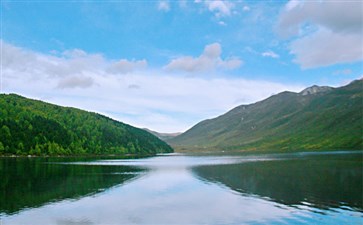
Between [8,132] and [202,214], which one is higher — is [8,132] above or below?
above

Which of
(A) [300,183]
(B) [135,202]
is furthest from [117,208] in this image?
(A) [300,183]

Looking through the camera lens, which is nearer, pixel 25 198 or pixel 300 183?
pixel 25 198

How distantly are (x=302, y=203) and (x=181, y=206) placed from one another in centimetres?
1656

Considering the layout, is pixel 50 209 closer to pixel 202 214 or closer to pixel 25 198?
pixel 25 198

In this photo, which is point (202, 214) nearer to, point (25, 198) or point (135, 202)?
point (135, 202)

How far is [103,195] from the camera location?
59.2 m

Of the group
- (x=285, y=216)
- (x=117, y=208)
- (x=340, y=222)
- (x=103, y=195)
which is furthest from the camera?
(x=103, y=195)

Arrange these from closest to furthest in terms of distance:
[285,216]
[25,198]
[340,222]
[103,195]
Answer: [340,222]
[285,216]
[25,198]
[103,195]

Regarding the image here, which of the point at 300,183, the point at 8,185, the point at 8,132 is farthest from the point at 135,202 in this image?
the point at 8,132

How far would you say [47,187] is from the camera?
65250 millimetres

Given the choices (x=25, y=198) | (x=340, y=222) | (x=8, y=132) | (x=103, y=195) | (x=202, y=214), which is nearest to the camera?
(x=340, y=222)

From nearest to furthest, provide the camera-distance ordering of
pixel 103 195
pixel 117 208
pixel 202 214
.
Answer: pixel 202 214 < pixel 117 208 < pixel 103 195

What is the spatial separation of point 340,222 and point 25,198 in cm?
4160

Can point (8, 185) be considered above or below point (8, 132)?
below
